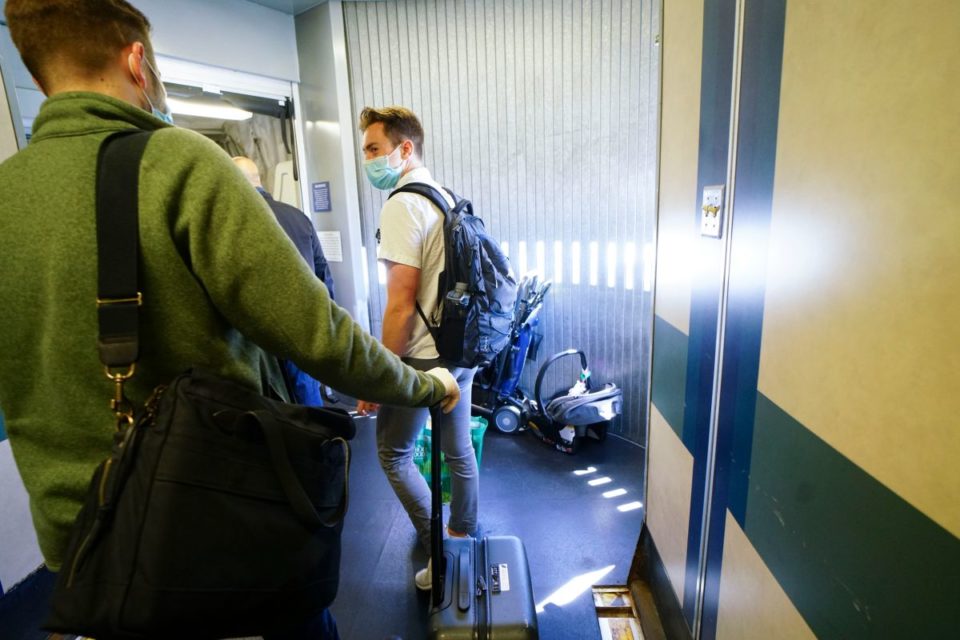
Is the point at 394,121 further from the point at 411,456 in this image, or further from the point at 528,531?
the point at 528,531

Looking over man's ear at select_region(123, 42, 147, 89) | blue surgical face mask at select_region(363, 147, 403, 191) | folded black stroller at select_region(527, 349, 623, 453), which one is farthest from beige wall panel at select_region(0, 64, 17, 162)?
folded black stroller at select_region(527, 349, 623, 453)

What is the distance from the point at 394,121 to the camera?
6.54ft

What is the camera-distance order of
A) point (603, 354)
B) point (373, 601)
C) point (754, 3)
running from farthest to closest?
point (603, 354), point (373, 601), point (754, 3)

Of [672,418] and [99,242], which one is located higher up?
[99,242]

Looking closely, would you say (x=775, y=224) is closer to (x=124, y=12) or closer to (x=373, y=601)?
(x=124, y=12)

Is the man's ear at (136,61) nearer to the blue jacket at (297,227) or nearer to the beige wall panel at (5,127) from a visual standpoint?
the blue jacket at (297,227)

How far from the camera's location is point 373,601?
A: 82.1 inches

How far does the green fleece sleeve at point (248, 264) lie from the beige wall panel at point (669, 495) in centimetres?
121

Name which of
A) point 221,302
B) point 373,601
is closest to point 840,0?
point 221,302

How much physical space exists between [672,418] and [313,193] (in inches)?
136

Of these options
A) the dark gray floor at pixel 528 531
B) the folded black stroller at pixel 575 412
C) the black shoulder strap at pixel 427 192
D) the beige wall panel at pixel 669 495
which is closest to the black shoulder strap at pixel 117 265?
the black shoulder strap at pixel 427 192

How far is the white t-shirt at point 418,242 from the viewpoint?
1775mm

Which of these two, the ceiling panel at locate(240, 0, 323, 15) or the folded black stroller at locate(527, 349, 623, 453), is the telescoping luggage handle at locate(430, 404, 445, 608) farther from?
the ceiling panel at locate(240, 0, 323, 15)

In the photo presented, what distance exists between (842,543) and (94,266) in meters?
1.29
